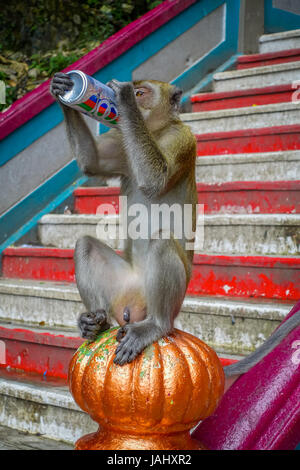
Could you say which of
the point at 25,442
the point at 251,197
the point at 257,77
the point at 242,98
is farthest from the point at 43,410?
the point at 257,77

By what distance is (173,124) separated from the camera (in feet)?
7.90

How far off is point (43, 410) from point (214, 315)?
96 cm

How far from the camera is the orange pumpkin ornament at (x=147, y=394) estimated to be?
139 centimetres

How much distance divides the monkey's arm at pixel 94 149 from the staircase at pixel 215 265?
83 centimetres

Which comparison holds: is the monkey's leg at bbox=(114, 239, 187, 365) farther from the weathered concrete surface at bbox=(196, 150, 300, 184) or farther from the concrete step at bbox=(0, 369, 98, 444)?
the weathered concrete surface at bbox=(196, 150, 300, 184)

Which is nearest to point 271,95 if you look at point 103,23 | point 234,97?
point 234,97

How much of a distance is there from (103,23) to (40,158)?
3.76 metres

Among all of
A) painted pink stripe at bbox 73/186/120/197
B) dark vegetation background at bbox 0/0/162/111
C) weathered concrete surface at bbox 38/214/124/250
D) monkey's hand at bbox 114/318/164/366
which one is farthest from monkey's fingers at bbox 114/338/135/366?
dark vegetation background at bbox 0/0/162/111

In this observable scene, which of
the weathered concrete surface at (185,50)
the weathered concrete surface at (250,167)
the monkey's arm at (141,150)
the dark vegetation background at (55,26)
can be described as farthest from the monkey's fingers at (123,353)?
the dark vegetation background at (55,26)

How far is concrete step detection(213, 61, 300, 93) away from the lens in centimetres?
464

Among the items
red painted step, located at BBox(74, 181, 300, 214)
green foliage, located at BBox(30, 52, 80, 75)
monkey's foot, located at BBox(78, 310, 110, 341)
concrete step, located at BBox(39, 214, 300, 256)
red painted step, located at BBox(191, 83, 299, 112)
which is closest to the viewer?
monkey's foot, located at BBox(78, 310, 110, 341)

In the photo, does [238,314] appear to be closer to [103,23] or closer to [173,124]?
[173,124]

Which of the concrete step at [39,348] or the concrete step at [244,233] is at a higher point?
the concrete step at [244,233]

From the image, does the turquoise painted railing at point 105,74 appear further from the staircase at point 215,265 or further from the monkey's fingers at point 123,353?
the monkey's fingers at point 123,353
